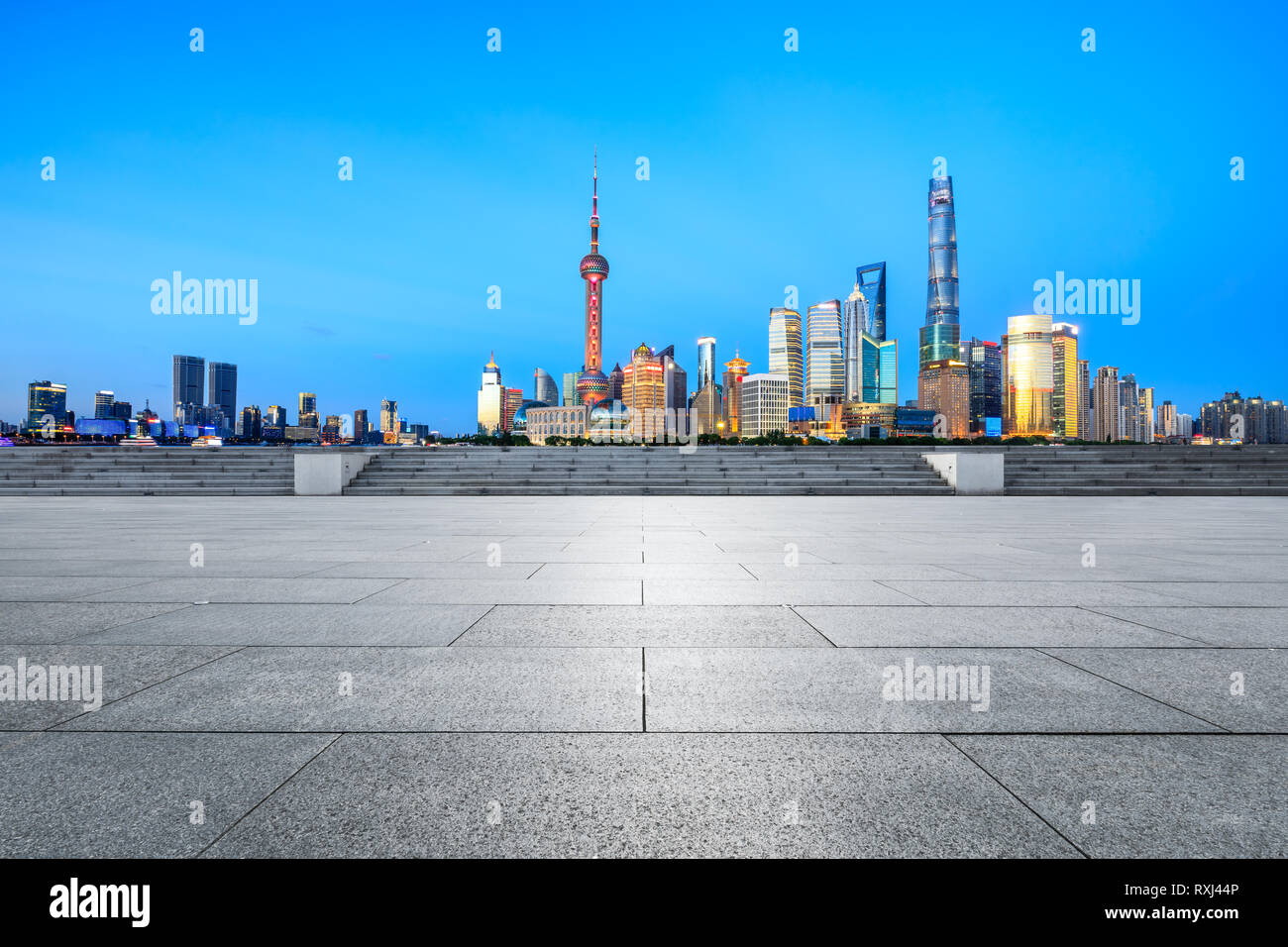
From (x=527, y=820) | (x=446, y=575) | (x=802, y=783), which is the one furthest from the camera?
(x=446, y=575)

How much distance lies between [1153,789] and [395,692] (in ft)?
12.0

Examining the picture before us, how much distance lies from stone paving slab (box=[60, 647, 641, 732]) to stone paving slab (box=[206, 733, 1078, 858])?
261mm

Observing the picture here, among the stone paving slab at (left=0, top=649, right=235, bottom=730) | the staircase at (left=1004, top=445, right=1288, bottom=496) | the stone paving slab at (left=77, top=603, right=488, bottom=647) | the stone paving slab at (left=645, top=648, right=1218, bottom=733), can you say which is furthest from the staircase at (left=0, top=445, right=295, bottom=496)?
the staircase at (left=1004, top=445, right=1288, bottom=496)

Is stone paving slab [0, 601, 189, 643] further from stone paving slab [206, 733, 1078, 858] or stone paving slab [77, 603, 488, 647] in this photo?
stone paving slab [206, 733, 1078, 858]

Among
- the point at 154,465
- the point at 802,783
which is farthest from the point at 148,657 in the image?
the point at 154,465

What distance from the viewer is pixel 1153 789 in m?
2.72

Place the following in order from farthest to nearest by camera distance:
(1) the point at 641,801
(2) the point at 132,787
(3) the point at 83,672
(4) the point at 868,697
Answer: (3) the point at 83,672 < (4) the point at 868,697 < (2) the point at 132,787 < (1) the point at 641,801

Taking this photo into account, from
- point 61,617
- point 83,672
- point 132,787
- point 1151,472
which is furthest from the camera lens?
point 1151,472

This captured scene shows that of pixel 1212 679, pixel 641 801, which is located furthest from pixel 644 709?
pixel 1212 679

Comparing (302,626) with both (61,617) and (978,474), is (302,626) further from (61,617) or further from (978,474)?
(978,474)

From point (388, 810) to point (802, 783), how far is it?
162 cm
